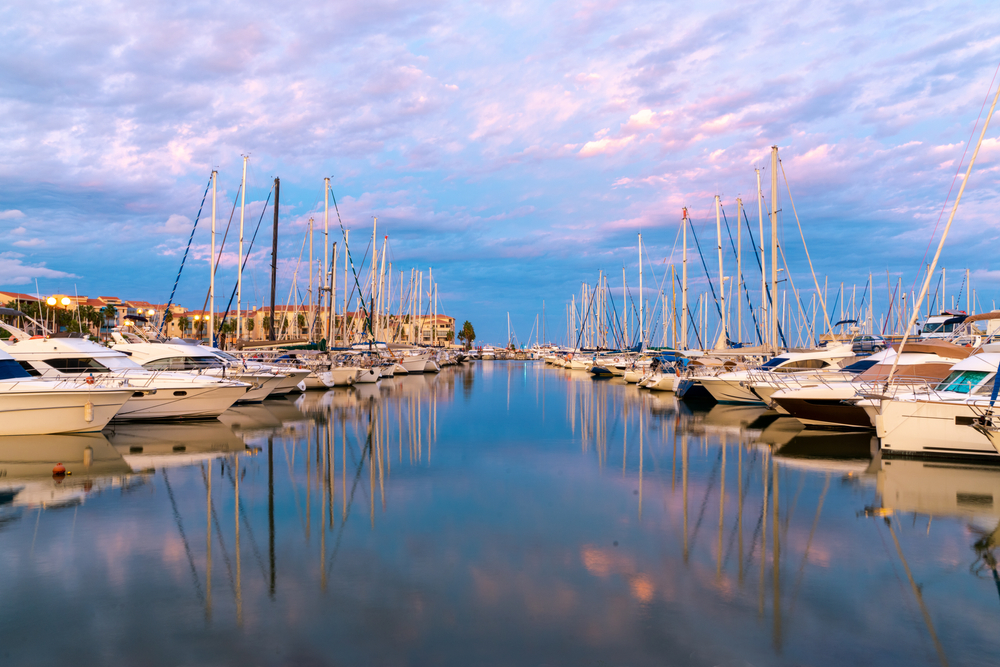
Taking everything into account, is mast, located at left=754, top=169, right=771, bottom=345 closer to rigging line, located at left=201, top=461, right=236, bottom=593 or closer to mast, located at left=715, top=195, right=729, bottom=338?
mast, located at left=715, top=195, right=729, bottom=338

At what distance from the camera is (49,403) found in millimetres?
17922

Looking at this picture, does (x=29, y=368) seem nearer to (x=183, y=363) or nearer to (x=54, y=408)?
(x=54, y=408)

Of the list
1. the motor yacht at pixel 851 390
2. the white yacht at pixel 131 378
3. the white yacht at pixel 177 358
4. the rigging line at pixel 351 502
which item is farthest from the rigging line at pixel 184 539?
the motor yacht at pixel 851 390

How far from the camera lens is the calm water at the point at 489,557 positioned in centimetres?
633

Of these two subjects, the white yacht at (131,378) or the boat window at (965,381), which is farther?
the white yacht at (131,378)

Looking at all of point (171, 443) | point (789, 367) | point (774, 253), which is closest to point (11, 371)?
point (171, 443)

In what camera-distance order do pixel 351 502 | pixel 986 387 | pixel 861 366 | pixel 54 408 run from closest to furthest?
pixel 351 502, pixel 986 387, pixel 54 408, pixel 861 366

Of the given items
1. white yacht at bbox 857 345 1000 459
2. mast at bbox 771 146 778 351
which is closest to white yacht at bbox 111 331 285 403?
white yacht at bbox 857 345 1000 459

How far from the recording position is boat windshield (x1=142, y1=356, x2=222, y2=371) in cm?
2592

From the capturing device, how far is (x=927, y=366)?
70.3 feet

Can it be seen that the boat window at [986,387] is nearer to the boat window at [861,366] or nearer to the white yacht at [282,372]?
the boat window at [861,366]

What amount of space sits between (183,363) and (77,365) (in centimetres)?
523

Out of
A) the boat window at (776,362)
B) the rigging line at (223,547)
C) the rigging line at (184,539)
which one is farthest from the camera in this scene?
the boat window at (776,362)

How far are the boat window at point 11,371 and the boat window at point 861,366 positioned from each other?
1085 inches
